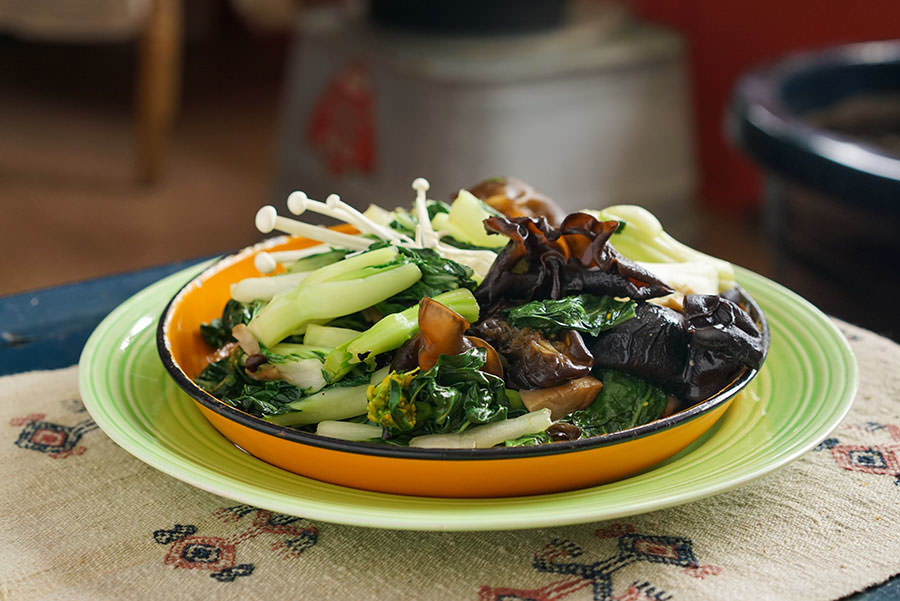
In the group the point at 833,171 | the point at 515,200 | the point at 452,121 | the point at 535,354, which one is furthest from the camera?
the point at 452,121

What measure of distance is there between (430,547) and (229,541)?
18cm

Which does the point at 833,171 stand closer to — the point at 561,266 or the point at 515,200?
the point at 515,200

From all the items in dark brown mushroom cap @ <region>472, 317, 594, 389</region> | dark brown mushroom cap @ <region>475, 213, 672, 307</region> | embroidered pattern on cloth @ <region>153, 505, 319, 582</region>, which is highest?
dark brown mushroom cap @ <region>475, 213, 672, 307</region>

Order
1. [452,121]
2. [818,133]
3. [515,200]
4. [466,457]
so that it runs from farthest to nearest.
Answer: [452,121] < [818,133] < [515,200] < [466,457]

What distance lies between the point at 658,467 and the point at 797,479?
0.16 m

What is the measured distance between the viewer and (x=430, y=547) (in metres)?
0.84

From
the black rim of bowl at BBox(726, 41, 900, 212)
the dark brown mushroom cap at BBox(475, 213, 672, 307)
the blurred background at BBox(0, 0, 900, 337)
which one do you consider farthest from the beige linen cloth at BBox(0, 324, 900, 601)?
the blurred background at BBox(0, 0, 900, 337)

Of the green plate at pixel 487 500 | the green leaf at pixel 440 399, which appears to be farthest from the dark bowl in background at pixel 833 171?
the green leaf at pixel 440 399

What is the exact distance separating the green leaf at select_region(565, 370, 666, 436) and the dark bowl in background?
3.24ft

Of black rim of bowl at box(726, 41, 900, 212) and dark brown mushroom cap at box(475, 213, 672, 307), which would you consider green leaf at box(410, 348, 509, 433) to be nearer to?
dark brown mushroom cap at box(475, 213, 672, 307)

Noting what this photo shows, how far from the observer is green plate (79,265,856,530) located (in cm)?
77

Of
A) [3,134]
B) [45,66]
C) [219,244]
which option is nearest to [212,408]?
[219,244]

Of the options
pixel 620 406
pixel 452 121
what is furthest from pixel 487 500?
pixel 452 121

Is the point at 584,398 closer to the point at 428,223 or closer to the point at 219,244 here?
the point at 428,223
